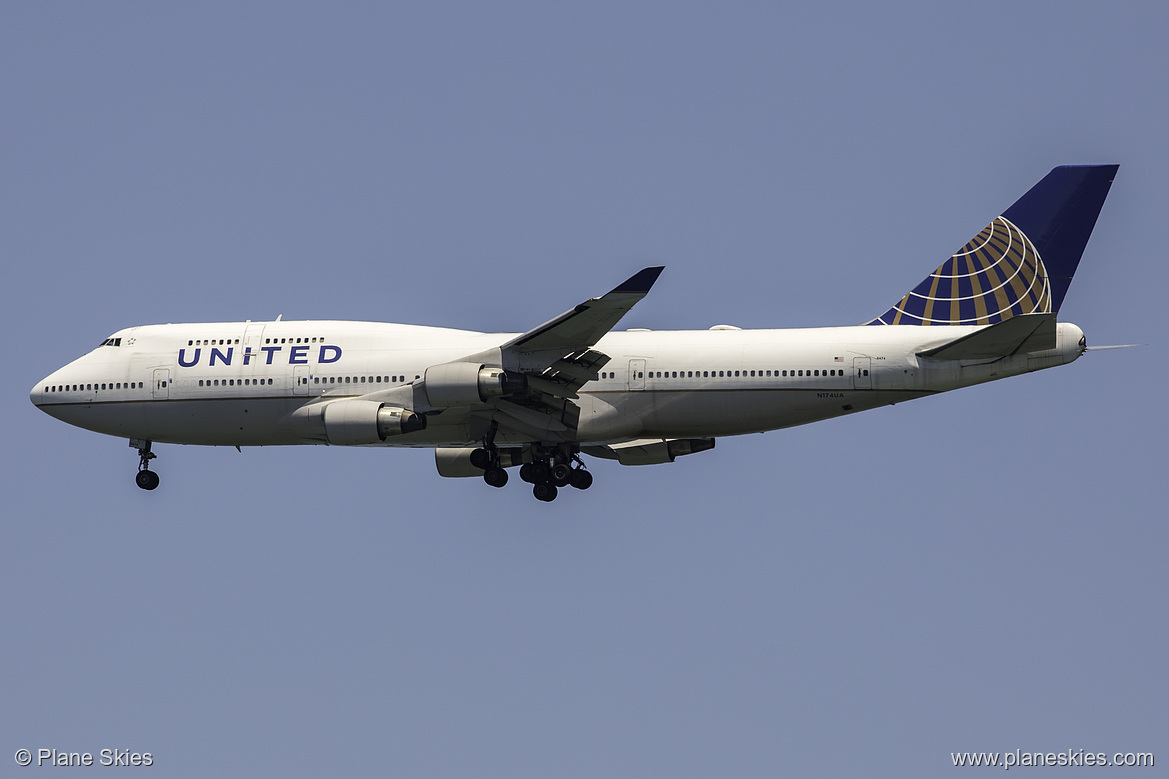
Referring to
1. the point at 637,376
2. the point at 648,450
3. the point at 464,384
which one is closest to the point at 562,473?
the point at 648,450

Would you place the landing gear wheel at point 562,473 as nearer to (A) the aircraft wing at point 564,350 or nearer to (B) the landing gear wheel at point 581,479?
(B) the landing gear wheel at point 581,479

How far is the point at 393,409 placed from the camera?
3959 centimetres

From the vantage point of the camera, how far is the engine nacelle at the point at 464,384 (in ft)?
125

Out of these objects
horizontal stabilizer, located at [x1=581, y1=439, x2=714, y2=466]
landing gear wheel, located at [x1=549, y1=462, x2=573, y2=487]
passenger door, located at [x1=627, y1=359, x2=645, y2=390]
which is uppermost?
passenger door, located at [x1=627, y1=359, x2=645, y2=390]

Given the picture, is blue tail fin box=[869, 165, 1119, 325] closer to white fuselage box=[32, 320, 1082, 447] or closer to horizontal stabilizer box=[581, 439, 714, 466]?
white fuselage box=[32, 320, 1082, 447]

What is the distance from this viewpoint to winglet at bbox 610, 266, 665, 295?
3569 centimetres

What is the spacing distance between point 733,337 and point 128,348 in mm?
16361

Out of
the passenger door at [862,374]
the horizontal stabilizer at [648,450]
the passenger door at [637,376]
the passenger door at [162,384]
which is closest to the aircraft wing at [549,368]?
the passenger door at [637,376]

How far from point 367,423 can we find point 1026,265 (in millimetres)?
17109

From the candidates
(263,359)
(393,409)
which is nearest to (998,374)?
(393,409)

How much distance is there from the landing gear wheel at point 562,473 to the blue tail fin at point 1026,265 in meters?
8.71

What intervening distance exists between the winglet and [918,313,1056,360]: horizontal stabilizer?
7042 millimetres

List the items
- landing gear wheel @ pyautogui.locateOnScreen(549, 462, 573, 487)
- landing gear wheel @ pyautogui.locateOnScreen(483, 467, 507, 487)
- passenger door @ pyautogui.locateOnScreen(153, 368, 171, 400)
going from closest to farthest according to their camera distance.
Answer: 1. landing gear wheel @ pyautogui.locateOnScreen(483, 467, 507, 487)
2. landing gear wheel @ pyautogui.locateOnScreen(549, 462, 573, 487)
3. passenger door @ pyautogui.locateOnScreen(153, 368, 171, 400)

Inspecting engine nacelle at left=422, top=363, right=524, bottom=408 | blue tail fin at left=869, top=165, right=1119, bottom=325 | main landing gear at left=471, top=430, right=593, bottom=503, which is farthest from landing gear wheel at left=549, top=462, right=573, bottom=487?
blue tail fin at left=869, top=165, right=1119, bottom=325
